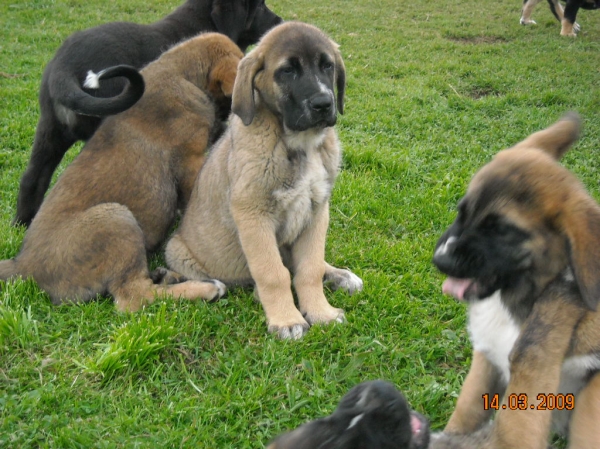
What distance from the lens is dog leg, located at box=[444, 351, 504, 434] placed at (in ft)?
9.81

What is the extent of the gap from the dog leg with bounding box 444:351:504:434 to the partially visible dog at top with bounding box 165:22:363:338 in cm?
109

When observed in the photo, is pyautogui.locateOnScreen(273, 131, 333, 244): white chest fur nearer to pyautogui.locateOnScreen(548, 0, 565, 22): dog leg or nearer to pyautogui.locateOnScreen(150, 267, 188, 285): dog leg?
pyautogui.locateOnScreen(150, 267, 188, 285): dog leg

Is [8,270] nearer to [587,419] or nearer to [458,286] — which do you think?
[458,286]

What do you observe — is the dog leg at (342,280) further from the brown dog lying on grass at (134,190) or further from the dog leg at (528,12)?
the dog leg at (528,12)

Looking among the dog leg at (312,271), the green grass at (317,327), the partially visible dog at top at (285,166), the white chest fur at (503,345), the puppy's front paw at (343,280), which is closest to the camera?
the white chest fur at (503,345)

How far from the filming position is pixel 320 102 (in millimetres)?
3844

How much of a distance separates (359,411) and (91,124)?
3882 mm

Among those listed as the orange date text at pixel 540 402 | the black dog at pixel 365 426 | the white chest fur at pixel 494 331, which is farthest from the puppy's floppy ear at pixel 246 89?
the orange date text at pixel 540 402

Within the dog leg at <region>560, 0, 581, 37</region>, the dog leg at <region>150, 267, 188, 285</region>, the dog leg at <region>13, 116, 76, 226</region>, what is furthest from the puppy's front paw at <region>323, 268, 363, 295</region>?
the dog leg at <region>560, 0, 581, 37</region>

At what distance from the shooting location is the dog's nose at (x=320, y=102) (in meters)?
3.84

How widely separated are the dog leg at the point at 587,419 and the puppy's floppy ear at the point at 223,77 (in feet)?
11.2

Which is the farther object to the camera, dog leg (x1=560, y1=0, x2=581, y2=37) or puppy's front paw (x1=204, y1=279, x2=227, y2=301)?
dog leg (x1=560, y1=0, x2=581, y2=37)

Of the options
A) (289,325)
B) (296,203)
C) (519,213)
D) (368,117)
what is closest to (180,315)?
(289,325)

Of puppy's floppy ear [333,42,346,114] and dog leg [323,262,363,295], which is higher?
puppy's floppy ear [333,42,346,114]
